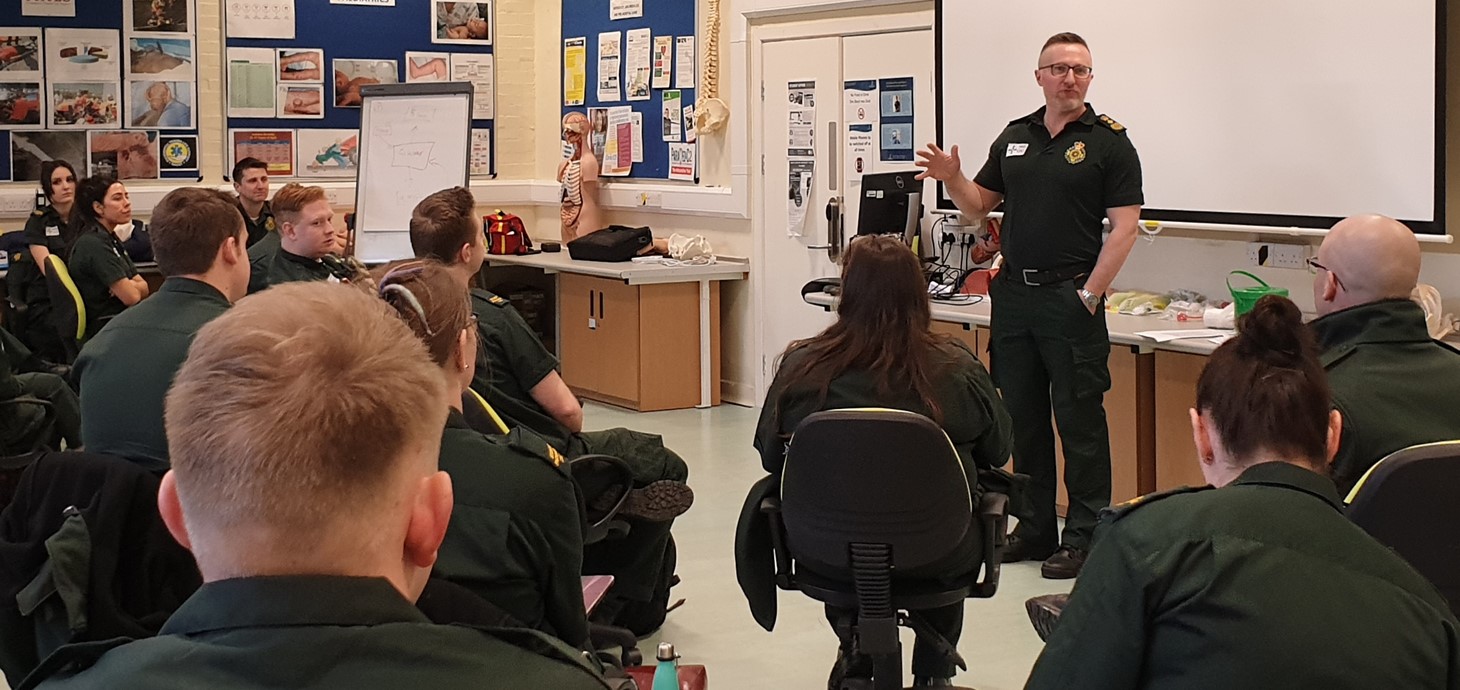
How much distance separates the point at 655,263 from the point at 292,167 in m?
2.86

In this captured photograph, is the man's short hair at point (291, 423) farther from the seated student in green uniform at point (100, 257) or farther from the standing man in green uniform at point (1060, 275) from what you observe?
the seated student in green uniform at point (100, 257)

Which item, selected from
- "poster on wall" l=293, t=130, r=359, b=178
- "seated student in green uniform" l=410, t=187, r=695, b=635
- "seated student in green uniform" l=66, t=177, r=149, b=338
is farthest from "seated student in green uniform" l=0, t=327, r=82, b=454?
"poster on wall" l=293, t=130, r=359, b=178

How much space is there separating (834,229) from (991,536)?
14.9ft

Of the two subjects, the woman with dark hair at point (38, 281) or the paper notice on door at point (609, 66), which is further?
the paper notice on door at point (609, 66)

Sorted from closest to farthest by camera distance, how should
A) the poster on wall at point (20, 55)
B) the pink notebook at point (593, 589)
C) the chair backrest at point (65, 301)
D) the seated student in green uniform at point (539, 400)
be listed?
1. the pink notebook at point (593, 589)
2. the seated student in green uniform at point (539, 400)
3. the chair backrest at point (65, 301)
4. the poster on wall at point (20, 55)

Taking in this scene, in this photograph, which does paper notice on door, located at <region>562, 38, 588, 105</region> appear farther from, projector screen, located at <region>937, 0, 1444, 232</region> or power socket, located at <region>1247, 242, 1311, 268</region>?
power socket, located at <region>1247, 242, 1311, 268</region>

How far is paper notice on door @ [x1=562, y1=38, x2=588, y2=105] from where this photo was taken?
9977mm

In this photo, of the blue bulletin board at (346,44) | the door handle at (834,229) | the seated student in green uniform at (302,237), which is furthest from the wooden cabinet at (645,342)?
the seated student in green uniform at (302,237)

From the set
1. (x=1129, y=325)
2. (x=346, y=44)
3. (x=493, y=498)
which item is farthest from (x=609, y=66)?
(x=493, y=498)

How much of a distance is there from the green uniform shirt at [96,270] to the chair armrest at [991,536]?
4.83 m

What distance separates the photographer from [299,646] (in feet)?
3.61

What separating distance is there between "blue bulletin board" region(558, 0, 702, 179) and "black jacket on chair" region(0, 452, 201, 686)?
6.32 metres

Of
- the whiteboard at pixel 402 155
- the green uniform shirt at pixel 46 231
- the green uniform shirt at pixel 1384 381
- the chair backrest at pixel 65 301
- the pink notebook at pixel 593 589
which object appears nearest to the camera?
the green uniform shirt at pixel 1384 381

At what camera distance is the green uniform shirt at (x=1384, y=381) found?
2795 millimetres
